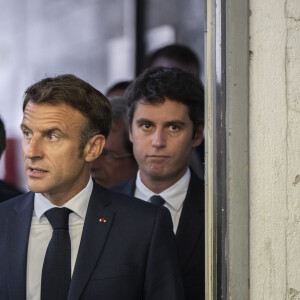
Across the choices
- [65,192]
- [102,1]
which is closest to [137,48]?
[102,1]

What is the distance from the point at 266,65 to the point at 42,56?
4.28 meters

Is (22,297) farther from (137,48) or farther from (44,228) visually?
(137,48)

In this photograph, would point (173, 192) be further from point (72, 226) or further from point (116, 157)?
point (116, 157)

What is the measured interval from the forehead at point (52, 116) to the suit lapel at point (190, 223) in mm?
607

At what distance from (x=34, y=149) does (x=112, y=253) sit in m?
0.39

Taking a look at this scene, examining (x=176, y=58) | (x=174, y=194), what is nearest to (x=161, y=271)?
(x=174, y=194)

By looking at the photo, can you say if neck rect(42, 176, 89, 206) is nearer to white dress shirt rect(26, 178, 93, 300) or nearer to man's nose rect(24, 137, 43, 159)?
white dress shirt rect(26, 178, 93, 300)

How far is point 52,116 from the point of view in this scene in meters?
1.92

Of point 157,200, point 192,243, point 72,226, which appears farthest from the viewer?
point 157,200

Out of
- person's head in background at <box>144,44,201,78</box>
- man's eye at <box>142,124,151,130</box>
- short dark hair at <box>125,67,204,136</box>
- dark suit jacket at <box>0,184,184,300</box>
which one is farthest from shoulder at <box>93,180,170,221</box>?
person's head in background at <box>144,44,201,78</box>

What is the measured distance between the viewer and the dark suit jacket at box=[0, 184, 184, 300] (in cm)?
185

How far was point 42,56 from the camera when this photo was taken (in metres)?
5.90

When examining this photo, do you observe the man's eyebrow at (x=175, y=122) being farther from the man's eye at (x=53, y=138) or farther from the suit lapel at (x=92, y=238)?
the man's eye at (x=53, y=138)

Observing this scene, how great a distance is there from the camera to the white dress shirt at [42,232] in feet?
6.12
